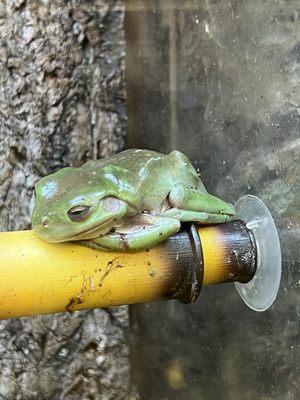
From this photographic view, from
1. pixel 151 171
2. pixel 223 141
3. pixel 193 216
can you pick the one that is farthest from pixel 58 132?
pixel 193 216

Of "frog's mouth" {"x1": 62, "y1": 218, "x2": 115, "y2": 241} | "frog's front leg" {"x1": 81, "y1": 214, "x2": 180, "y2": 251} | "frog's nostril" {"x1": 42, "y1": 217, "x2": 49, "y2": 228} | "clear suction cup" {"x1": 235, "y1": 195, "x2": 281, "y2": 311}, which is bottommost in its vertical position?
"clear suction cup" {"x1": 235, "y1": 195, "x2": 281, "y2": 311}

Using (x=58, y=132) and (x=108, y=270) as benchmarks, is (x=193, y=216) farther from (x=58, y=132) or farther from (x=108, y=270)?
(x=58, y=132)

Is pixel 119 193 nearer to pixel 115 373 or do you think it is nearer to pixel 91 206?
pixel 91 206

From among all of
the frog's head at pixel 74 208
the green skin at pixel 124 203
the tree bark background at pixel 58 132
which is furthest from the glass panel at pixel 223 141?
the frog's head at pixel 74 208

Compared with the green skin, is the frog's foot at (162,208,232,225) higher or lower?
lower

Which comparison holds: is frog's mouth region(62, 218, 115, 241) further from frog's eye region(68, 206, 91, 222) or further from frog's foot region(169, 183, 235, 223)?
frog's foot region(169, 183, 235, 223)

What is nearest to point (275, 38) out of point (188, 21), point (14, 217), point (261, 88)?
point (261, 88)

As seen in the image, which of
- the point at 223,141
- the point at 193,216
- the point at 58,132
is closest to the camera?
the point at 193,216

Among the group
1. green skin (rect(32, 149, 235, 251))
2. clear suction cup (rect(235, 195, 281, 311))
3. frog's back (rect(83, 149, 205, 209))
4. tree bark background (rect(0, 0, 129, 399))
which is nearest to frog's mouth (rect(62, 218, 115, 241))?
green skin (rect(32, 149, 235, 251))
